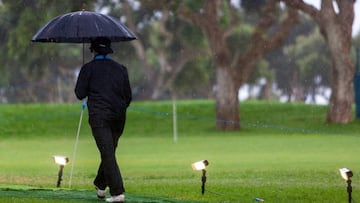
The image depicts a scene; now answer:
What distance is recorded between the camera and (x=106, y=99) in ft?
38.4

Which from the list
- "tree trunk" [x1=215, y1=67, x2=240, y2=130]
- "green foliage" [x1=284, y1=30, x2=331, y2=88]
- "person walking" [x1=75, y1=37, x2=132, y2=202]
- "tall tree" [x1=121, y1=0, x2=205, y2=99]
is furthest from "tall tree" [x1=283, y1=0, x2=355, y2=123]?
"green foliage" [x1=284, y1=30, x2=331, y2=88]

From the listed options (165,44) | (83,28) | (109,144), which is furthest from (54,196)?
(165,44)

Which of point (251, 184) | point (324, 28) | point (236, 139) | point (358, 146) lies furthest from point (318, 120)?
point (251, 184)

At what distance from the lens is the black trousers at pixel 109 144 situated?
11.8 meters

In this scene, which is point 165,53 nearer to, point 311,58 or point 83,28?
point 311,58

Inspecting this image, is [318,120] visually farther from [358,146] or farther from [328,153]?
[328,153]

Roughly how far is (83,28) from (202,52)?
55250 mm

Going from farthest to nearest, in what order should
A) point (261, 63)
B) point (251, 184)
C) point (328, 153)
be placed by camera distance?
point (261, 63), point (328, 153), point (251, 184)

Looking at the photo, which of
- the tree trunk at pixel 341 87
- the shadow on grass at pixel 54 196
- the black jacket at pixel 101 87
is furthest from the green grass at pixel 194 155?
the black jacket at pixel 101 87

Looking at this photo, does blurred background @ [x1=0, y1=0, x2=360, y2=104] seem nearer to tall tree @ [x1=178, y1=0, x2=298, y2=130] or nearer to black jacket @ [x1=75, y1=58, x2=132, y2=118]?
tall tree @ [x1=178, y1=0, x2=298, y2=130]

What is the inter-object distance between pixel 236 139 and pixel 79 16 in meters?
21.9

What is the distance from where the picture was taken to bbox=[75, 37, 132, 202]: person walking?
38.4 feet

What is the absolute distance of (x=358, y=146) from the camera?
94.2 feet

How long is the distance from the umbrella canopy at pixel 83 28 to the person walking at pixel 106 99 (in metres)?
0.33
